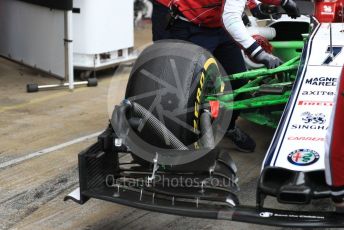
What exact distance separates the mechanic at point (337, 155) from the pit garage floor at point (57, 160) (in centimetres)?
94

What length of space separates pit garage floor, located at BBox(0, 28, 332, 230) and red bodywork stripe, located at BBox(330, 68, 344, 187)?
992 mm

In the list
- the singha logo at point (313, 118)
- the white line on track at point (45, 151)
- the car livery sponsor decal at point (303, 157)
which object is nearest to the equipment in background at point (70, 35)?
the white line on track at point (45, 151)

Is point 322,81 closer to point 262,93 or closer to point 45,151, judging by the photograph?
point 262,93

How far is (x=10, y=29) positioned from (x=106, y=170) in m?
6.47

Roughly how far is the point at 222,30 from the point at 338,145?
84.9 inches

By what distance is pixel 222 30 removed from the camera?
17.6ft

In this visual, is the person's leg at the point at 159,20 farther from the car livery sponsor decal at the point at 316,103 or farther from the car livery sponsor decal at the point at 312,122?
the car livery sponsor decal at the point at 312,122

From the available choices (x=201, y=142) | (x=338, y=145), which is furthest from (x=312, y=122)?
(x=201, y=142)

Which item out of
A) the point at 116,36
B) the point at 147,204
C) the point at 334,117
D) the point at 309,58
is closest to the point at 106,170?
the point at 147,204

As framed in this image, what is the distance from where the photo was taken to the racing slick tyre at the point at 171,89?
405 centimetres

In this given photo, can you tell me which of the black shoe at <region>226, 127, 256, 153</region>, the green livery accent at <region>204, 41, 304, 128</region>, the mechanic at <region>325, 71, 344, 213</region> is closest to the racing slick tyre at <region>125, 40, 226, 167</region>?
the green livery accent at <region>204, 41, 304, 128</region>

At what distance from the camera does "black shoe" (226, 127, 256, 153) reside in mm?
5703

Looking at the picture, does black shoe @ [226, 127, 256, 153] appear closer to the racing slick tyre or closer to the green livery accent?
the green livery accent

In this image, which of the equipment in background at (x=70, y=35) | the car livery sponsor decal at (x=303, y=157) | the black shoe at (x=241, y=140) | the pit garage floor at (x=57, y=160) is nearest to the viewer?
the car livery sponsor decal at (x=303, y=157)
